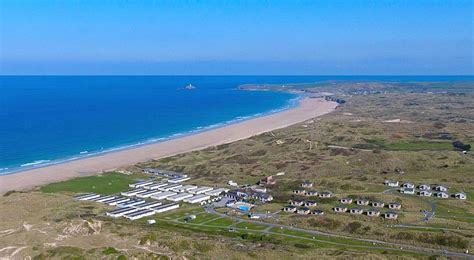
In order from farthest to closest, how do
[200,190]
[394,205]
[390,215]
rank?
[200,190]
[394,205]
[390,215]

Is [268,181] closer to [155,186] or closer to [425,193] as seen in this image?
[155,186]

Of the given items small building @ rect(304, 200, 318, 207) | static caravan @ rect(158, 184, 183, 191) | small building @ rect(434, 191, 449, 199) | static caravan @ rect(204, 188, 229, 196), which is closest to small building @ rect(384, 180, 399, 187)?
small building @ rect(434, 191, 449, 199)

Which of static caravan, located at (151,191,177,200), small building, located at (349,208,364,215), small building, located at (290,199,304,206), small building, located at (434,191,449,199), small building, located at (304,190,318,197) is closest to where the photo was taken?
small building, located at (349,208,364,215)

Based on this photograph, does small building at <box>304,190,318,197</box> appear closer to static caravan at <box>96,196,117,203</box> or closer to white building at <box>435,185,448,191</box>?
white building at <box>435,185,448,191</box>

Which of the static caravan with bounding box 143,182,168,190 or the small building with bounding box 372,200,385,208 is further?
the static caravan with bounding box 143,182,168,190

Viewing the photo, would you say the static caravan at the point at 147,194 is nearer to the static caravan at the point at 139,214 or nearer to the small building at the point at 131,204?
the small building at the point at 131,204

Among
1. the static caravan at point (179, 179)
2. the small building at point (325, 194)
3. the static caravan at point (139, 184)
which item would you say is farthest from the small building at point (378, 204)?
the static caravan at point (139, 184)

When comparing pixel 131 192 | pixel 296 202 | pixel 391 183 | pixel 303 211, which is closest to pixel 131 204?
pixel 131 192

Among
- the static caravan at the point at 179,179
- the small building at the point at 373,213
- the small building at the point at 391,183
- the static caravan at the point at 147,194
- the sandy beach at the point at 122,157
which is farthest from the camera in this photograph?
the sandy beach at the point at 122,157
